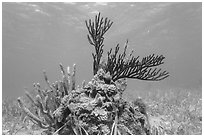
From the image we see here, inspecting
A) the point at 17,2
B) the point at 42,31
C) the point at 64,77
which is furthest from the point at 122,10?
the point at 64,77

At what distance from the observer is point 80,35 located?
4106cm

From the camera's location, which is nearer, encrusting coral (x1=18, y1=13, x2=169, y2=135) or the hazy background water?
encrusting coral (x1=18, y1=13, x2=169, y2=135)

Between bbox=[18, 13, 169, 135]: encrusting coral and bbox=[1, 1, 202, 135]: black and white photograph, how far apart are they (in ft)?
0.06

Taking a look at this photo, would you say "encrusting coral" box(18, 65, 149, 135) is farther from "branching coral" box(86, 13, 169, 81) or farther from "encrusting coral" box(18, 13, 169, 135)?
"branching coral" box(86, 13, 169, 81)

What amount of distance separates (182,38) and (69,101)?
156 ft

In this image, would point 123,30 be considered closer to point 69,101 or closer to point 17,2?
point 17,2

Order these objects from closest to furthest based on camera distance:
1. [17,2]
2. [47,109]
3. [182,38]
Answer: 1. [47,109]
2. [17,2]
3. [182,38]

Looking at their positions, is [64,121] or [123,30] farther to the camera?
[123,30]

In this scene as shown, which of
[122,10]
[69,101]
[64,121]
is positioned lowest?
[64,121]

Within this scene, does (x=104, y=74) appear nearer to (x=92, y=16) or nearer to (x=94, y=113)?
(x=94, y=113)

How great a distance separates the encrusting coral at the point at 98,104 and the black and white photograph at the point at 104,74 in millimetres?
17

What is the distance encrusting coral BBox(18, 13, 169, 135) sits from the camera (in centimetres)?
353

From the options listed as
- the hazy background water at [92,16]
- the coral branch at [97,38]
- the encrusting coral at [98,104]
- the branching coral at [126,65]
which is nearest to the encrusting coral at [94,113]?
the encrusting coral at [98,104]

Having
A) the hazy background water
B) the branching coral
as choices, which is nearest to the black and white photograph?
the branching coral
